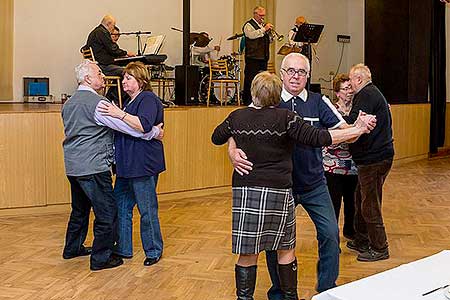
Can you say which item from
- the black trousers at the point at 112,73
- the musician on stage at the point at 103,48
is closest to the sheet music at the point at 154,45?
the musician on stage at the point at 103,48

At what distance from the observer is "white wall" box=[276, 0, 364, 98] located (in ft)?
46.7

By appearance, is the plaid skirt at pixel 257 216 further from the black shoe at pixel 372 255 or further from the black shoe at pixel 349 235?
the black shoe at pixel 349 235

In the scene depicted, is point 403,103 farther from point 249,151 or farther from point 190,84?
point 249,151

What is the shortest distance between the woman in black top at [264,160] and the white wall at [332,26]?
10791 millimetres

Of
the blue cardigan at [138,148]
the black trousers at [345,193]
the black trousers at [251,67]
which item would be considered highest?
the black trousers at [251,67]

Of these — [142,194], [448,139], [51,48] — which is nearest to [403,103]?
[448,139]

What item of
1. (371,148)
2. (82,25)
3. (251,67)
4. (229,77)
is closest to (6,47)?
(82,25)

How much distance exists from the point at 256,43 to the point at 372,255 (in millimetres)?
5946

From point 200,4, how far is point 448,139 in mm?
5564

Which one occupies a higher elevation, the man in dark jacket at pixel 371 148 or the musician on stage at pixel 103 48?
the musician on stage at pixel 103 48

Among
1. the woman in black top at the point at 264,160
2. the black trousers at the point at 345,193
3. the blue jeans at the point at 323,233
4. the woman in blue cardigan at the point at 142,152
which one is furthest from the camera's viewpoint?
the black trousers at the point at 345,193

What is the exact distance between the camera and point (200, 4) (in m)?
12.5

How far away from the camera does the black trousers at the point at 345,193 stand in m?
5.03

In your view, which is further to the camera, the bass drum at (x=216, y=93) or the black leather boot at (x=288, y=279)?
the bass drum at (x=216, y=93)
